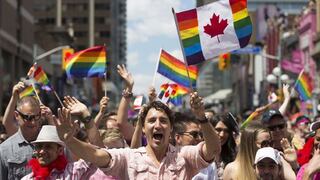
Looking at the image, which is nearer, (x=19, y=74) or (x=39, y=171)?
(x=39, y=171)

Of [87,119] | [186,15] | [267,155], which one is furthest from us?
[186,15]

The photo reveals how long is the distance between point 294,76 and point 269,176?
5004 cm

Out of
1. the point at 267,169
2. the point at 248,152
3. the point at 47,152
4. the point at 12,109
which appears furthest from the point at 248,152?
the point at 12,109

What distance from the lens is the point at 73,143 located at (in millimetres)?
5203

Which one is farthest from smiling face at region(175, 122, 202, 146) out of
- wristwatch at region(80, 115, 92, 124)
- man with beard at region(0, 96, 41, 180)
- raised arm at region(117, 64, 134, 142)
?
wristwatch at region(80, 115, 92, 124)

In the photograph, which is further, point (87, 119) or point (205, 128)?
point (87, 119)

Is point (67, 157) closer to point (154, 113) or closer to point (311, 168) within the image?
point (154, 113)

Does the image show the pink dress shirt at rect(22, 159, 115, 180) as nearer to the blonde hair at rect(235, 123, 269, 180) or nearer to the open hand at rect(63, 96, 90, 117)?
the open hand at rect(63, 96, 90, 117)

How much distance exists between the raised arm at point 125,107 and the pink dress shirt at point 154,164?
2.21 meters

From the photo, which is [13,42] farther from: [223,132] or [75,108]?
[75,108]

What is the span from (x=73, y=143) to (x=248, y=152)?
169cm

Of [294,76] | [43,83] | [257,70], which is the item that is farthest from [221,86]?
[43,83]

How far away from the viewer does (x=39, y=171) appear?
227 inches

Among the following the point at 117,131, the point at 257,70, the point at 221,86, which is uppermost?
the point at 117,131
